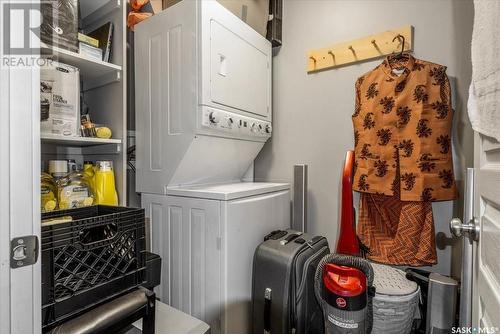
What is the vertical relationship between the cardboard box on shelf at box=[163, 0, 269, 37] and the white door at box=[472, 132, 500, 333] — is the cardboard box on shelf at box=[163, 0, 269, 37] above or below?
above

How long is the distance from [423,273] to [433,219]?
0.29 meters

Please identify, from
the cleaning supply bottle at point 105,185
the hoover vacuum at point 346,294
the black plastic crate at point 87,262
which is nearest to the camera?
the black plastic crate at point 87,262

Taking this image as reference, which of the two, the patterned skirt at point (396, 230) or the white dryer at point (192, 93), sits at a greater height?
the white dryer at point (192, 93)

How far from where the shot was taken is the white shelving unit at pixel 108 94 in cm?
133

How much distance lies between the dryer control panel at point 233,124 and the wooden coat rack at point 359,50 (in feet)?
1.77

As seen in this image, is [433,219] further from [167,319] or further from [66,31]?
[66,31]

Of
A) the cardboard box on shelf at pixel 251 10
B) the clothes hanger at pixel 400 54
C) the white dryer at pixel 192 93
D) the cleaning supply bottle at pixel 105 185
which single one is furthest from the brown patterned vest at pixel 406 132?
the cleaning supply bottle at pixel 105 185

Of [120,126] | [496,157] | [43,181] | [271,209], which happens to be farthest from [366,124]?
[43,181]

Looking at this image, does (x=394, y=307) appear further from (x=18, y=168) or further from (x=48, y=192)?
(x=48, y=192)

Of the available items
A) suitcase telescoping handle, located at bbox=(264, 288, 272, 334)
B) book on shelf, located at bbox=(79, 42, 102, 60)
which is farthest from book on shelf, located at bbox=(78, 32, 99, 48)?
suitcase telescoping handle, located at bbox=(264, 288, 272, 334)

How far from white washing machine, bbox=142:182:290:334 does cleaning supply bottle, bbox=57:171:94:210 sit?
0.31 meters

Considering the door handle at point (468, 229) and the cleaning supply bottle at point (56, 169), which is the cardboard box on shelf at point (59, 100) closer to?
the cleaning supply bottle at point (56, 169)

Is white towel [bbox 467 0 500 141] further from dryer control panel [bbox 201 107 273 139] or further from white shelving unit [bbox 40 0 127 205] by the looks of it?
white shelving unit [bbox 40 0 127 205]

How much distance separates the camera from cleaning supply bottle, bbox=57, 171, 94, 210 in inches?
46.4
